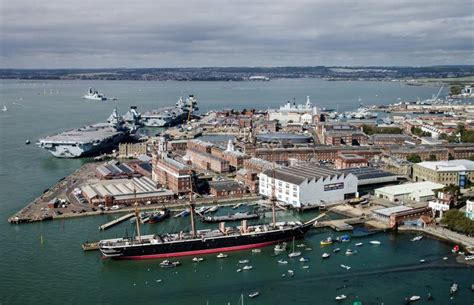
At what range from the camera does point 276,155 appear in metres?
38.9

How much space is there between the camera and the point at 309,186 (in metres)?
27.2

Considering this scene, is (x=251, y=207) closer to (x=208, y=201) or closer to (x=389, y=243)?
(x=208, y=201)

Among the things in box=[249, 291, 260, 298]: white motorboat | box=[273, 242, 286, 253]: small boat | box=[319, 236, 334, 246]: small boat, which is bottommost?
box=[249, 291, 260, 298]: white motorboat

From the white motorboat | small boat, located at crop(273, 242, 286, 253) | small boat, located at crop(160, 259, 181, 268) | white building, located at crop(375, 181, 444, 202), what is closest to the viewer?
the white motorboat

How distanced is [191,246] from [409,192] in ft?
41.7

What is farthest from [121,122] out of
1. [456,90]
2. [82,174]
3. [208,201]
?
[456,90]

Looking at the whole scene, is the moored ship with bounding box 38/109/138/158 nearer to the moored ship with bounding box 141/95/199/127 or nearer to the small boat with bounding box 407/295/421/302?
the moored ship with bounding box 141/95/199/127

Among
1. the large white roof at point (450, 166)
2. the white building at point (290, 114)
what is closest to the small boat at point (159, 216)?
the large white roof at point (450, 166)

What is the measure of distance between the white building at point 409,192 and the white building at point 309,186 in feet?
5.13

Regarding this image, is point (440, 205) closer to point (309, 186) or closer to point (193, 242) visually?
point (309, 186)

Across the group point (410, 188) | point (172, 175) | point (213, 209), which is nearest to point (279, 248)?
point (213, 209)

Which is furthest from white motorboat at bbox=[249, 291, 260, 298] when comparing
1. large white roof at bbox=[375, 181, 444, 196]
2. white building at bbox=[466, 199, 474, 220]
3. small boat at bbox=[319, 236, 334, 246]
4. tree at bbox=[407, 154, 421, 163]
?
tree at bbox=[407, 154, 421, 163]

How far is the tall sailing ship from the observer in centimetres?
2070

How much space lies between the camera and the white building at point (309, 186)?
27.2 m
